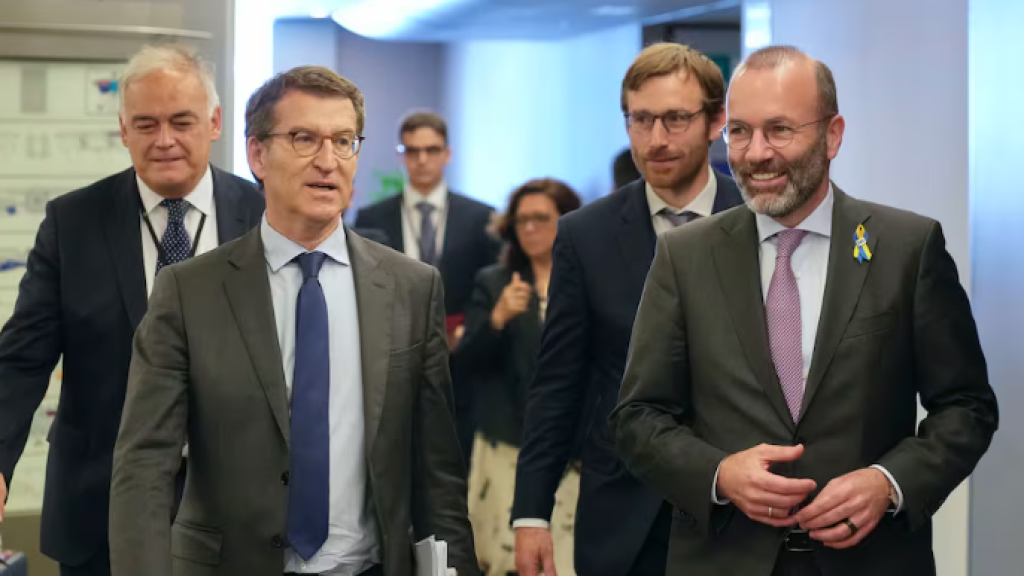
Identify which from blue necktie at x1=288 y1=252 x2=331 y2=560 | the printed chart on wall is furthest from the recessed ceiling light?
blue necktie at x1=288 y1=252 x2=331 y2=560

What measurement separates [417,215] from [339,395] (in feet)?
14.4

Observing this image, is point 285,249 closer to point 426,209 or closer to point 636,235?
point 636,235

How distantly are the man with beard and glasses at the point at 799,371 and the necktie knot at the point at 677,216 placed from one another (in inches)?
26.7

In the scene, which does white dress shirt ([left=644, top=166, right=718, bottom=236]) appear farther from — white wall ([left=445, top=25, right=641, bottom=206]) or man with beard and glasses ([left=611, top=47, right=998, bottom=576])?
white wall ([left=445, top=25, right=641, bottom=206])

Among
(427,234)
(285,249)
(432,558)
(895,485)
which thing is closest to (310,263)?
(285,249)

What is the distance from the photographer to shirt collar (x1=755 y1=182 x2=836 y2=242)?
2.81 meters

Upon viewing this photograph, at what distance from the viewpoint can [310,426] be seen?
2777 millimetres

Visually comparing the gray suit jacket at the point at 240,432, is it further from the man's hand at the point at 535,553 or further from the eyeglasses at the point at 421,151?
the eyeglasses at the point at 421,151

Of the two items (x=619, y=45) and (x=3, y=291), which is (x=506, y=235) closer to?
(x=3, y=291)

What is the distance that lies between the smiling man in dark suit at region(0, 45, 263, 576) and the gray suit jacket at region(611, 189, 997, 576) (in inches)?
53.2

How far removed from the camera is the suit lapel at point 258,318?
9.08 feet

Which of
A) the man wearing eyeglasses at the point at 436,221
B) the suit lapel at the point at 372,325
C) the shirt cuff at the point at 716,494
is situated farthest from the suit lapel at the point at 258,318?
the man wearing eyeglasses at the point at 436,221

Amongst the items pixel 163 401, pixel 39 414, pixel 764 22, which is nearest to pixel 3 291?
pixel 39 414

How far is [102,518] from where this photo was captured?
3.63 meters
